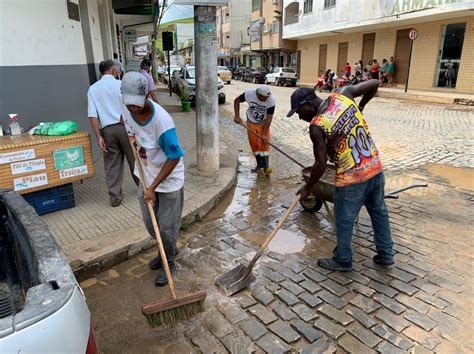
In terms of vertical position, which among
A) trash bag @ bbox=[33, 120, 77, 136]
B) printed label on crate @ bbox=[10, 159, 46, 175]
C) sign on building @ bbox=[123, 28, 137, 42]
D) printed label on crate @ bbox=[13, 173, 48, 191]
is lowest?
printed label on crate @ bbox=[13, 173, 48, 191]

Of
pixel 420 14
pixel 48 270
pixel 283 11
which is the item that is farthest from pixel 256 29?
pixel 48 270

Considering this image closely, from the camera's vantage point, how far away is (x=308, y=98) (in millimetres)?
3090

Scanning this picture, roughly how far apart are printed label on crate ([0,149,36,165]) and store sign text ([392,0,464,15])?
18497 mm

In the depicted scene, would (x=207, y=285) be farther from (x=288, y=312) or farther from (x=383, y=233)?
(x=383, y=233)

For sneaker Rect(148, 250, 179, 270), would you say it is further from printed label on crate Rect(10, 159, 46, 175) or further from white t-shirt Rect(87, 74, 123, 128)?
white t-shirt Rect(87, 74, 123, 128)

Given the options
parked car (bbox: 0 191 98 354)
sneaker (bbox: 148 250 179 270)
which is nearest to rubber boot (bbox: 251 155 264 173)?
sneaker (bbox: 148 250 179 270)

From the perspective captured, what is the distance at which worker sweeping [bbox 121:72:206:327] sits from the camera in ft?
8.61

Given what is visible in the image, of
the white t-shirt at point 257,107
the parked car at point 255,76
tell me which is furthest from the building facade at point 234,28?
the white t-shirt at point 257,107

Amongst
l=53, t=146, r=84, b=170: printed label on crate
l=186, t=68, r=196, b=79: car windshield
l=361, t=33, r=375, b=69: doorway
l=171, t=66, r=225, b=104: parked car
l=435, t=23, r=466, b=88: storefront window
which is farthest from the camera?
l=361, t=33, r=375, b=69: doorway

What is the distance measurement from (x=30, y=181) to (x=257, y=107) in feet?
11.3

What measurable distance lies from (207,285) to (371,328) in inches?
54.0

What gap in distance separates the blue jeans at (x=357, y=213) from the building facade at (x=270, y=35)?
33.0 m

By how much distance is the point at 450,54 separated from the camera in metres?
18.9

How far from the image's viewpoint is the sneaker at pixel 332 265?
3.43 metres
